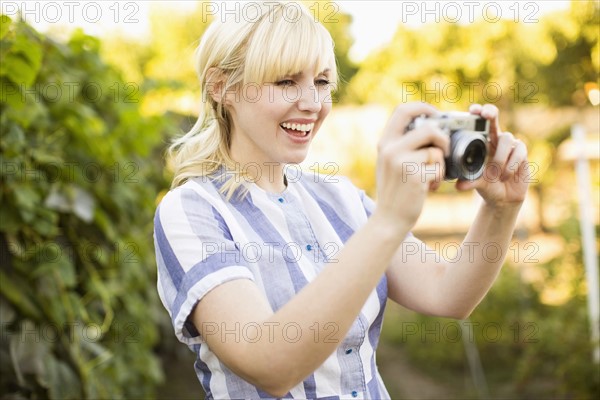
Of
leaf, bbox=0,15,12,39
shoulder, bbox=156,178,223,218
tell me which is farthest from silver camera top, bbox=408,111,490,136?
leaf, bbox=0,15,12,39

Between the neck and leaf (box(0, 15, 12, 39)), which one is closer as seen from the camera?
the neck

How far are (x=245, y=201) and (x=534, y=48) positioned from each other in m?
7.82

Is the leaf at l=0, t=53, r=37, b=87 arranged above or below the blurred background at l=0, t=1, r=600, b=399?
above

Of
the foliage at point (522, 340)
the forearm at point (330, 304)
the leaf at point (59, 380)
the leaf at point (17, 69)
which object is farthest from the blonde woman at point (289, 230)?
the foliage at point (522, 340)

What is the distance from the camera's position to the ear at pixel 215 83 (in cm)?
153

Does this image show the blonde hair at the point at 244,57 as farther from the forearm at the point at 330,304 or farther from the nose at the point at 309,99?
the forearm at the point at 330,304

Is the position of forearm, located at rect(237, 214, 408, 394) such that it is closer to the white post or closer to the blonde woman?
the blonde woman

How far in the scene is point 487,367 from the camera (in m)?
5.32

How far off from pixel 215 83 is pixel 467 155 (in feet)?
1.96

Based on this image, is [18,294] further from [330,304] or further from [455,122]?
[455,122]

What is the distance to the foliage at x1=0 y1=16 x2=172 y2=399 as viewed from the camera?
2.17 m

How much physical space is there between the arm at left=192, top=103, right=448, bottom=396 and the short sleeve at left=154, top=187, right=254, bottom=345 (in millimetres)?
138

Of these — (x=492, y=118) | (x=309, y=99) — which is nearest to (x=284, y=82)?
(x=309, y=99)

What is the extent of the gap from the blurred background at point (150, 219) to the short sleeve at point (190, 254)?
1.50 feet
